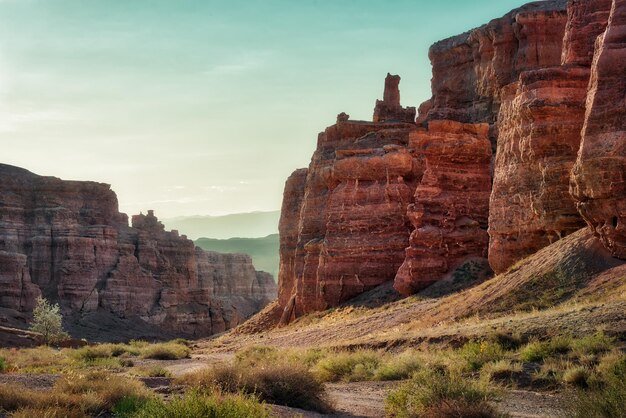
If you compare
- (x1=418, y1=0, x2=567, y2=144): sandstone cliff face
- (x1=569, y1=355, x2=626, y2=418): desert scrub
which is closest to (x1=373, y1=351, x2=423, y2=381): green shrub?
(x1=569, y1=355, x2=626, y2=418): desert scrub

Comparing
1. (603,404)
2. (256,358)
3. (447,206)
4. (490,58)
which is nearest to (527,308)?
(256,358)

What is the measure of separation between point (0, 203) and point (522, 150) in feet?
200

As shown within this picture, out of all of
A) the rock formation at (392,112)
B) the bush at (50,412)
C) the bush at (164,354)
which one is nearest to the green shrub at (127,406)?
the bush at (50,412)

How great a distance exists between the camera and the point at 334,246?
4478 cm

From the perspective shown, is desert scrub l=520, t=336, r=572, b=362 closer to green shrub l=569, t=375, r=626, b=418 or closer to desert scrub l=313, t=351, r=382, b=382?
desert scrub l=313, t=351, r=382, b=382

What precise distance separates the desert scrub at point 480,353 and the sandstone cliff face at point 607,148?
7.17m

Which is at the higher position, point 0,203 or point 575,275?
point 0,203

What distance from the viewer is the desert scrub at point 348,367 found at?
21219 mm

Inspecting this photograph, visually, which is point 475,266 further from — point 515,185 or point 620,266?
point 620,266

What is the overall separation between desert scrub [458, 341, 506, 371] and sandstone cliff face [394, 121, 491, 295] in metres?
18.8

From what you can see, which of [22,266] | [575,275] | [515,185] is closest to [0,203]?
[22,266]

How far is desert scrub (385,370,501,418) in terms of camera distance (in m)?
12.1

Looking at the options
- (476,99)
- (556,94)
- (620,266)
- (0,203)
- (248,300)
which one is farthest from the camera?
(248,300)

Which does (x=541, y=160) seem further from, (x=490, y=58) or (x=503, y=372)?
(x=490, y=58)
